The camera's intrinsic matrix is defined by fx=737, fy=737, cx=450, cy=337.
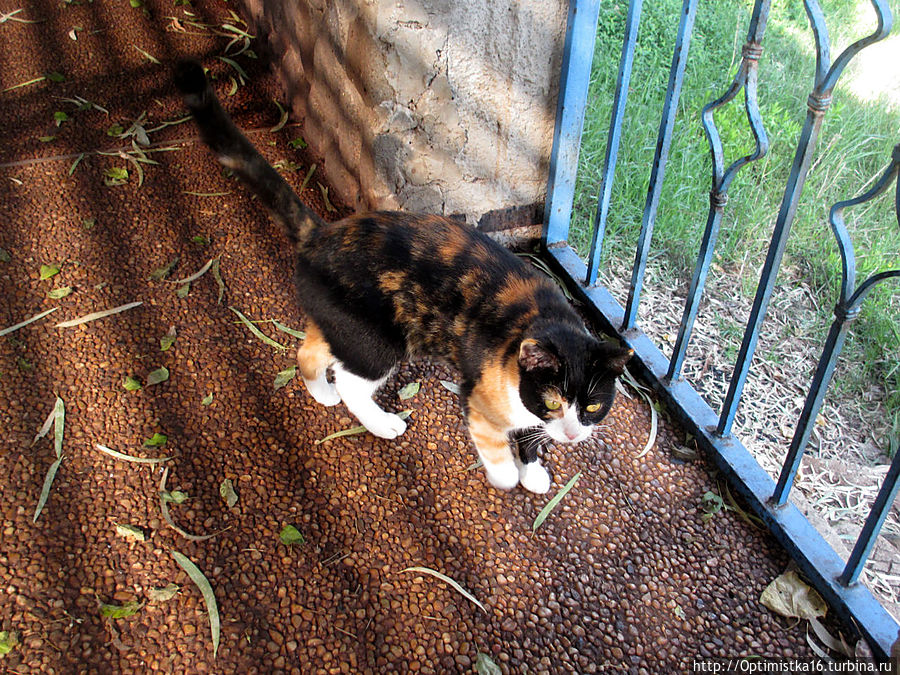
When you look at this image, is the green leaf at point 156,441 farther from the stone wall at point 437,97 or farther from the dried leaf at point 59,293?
the stone wall at point 437,97

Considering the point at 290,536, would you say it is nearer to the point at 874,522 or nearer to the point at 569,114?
the point at 874,522

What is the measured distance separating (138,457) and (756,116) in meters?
2.03

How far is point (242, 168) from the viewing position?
2.32 m

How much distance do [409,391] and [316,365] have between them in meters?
0.37

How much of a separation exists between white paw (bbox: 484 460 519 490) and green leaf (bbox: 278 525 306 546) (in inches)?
24.0

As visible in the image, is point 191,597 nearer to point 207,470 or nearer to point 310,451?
point 207,470

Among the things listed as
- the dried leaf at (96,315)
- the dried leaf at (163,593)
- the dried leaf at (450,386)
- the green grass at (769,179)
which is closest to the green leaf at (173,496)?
the dried leaf at (163,593)

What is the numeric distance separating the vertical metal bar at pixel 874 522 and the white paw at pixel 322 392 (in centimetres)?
162

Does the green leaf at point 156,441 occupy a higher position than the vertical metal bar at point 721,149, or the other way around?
the vertical metal bar at point 721,149

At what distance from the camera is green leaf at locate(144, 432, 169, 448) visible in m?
2.33

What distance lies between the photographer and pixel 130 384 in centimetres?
249

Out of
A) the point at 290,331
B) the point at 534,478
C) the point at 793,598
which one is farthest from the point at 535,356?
the point at 290,331

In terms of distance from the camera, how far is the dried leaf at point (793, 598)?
6.77 ft

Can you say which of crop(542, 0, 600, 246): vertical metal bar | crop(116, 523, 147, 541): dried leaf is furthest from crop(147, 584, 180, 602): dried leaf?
crop(542, 0, 600, 246): vertical metal bar
